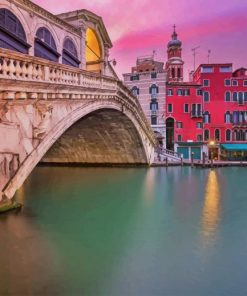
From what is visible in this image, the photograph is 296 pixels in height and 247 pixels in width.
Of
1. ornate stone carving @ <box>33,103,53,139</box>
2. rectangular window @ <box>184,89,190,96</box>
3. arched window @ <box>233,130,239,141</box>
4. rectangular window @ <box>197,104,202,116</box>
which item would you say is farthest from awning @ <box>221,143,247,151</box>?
ornate stone carving @ <box>33,103,53,139</box>

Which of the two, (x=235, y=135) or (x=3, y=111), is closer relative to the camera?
(x=3, y=111)

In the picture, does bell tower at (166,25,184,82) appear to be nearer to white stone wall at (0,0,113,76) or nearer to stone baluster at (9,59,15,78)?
white stone wall at (0,0,113,76)

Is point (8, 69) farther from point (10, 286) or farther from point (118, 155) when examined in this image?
point (118, 155)

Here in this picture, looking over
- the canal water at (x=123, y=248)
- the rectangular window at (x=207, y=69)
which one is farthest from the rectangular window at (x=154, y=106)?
the canal water at (x=123, y=248)

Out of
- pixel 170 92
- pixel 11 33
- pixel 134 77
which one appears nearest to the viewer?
pixel 11 33

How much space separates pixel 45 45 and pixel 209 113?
19745 millimetres

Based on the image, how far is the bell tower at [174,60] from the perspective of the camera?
36.7 meters

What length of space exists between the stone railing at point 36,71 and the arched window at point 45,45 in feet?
10.9

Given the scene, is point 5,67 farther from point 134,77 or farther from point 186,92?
point 134,77

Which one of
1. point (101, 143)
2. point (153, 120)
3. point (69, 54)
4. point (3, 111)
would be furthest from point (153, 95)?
point (3, 111)

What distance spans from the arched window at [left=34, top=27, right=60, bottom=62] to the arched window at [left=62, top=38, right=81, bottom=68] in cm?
79

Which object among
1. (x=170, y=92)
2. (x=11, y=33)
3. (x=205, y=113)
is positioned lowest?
(x=205, y=113)

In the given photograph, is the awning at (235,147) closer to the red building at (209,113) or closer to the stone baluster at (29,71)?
the red building at (209,113)

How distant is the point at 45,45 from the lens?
11.5 m
